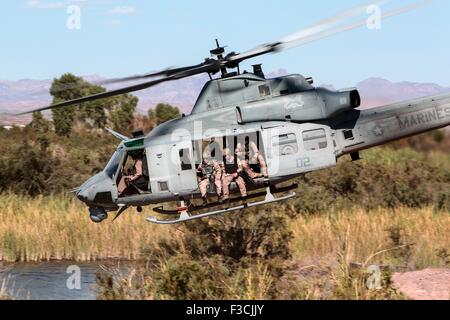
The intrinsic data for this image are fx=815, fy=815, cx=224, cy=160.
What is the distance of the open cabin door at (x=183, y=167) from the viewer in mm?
13953

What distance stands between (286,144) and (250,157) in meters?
0.66

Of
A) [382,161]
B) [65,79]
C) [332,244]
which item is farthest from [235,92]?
[65,79]

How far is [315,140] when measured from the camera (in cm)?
1420

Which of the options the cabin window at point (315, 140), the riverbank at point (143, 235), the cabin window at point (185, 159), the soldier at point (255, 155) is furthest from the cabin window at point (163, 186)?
the riverbank at point (143, 235)

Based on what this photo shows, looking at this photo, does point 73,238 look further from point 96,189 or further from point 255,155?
point 255,155

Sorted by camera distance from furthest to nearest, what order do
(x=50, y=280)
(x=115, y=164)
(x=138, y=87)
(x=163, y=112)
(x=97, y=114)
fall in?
1. (x=163, y=112)
2. (x=97, y=114)
3. (x=50, y=280)
4. (x=115, y=164)
5. (x=138, y=87)

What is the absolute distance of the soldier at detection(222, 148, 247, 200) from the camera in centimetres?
1389

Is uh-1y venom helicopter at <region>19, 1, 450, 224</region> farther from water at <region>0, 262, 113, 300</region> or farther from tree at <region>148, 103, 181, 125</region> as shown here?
tree at <region>148, 103, 181, 125</region>

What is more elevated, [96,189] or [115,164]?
[115,164]

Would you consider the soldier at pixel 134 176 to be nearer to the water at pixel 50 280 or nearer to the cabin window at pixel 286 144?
the water at pixel 50 280

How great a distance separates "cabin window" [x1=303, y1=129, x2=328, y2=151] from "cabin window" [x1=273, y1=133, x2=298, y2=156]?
7.9 inches

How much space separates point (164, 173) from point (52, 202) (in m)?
8.03

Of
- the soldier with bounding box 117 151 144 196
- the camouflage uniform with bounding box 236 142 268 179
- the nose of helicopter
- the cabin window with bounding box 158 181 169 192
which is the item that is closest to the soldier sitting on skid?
the camouflage uniform with bounding box 236 142 268 179

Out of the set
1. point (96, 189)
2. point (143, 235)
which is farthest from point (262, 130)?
point (143, 235)
